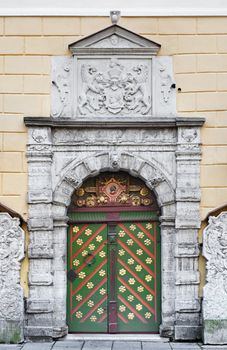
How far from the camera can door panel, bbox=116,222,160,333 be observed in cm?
959

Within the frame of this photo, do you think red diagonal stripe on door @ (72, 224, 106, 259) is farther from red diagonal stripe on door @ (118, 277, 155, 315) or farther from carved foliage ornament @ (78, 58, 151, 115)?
carved foliage ornament @ (78, 58, 151, 115)

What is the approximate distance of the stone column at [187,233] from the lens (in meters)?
9.30

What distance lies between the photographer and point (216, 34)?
962 cm

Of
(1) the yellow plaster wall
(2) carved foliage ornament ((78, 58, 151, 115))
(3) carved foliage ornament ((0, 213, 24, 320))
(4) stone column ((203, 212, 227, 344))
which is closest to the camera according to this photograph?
(4) stone column ((203, 212, 227, 344))

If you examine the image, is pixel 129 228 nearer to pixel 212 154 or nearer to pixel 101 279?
pixel 101 279

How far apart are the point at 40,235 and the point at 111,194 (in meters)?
1.17

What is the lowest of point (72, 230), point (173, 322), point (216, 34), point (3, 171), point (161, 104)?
point (173, 322)

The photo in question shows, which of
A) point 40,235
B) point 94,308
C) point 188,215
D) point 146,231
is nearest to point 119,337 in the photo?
point 94,308

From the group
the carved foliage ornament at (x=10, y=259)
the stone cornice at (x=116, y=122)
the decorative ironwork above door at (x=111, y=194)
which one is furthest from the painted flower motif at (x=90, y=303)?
the stone cornice at (x=116, y=122)

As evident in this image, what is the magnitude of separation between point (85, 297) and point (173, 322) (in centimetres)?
129

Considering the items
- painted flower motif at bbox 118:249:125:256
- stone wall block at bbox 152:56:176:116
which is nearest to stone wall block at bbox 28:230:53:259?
painted flower motif at bbox 118:249:125:256

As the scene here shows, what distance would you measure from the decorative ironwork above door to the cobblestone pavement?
6.20 ft

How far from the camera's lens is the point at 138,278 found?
965cm

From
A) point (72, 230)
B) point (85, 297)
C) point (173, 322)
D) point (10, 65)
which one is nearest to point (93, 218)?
point (72, 230)
